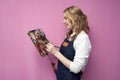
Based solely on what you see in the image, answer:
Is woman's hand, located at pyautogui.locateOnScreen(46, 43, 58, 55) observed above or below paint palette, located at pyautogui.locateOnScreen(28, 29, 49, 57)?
below

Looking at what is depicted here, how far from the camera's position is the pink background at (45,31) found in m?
1.40

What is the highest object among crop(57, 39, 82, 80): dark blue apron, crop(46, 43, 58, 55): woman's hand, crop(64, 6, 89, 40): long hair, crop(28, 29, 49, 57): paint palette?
crop(64, 6, 89, 40): long hair

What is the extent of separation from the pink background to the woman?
8.5 inches

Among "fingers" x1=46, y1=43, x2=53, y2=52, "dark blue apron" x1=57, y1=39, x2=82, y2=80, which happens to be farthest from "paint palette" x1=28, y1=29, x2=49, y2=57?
"dark blue apron" x1=57, y1=39, x2=82, y2=80

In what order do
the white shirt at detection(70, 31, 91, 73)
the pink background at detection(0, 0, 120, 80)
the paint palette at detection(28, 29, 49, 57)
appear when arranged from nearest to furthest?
the white shirt at detection(70, 31, 91, 73) < the paint palette at detection(28, 29, 49, 57) < the pink background at detection(0, 0, 120, 80)

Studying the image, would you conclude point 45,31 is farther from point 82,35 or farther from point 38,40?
point 82,35

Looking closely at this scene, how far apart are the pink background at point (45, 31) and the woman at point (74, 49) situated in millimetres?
216

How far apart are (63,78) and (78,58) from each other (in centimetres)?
22

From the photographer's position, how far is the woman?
3.77 ft

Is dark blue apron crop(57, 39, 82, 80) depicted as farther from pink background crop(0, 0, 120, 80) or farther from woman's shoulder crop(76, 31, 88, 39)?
pink background crop(0, 0, 120, 80)
